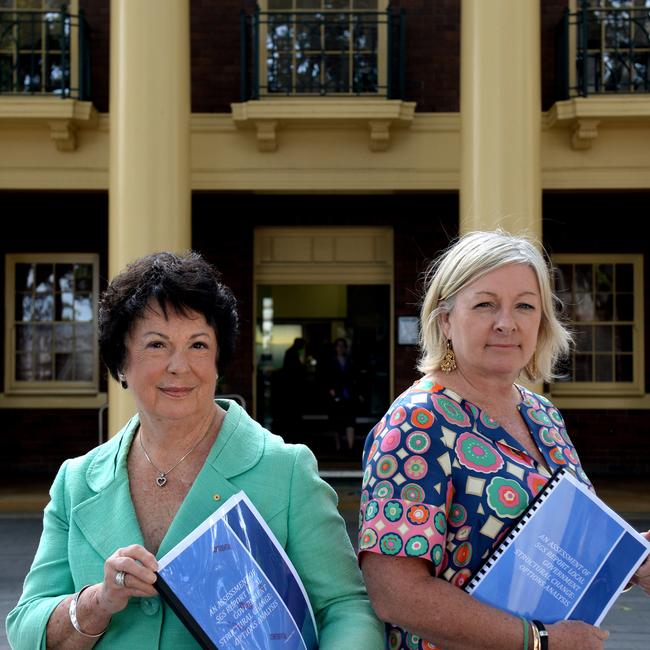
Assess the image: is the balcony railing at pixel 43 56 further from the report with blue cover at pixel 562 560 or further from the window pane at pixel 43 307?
the report with blue cover at pixel 562 560

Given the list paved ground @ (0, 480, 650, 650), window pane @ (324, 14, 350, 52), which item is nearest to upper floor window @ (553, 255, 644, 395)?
paved ground @ (0, 480, 650, 650)

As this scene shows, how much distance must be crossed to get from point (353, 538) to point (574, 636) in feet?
22.2

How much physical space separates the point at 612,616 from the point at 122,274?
5.50 m

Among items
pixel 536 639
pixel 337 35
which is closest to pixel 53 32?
pixel 337 35

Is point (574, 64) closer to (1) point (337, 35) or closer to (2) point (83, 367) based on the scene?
(1) point (337, 35)

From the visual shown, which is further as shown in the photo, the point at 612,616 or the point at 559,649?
the point at 612,616

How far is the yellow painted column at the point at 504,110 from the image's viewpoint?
902 centimetres

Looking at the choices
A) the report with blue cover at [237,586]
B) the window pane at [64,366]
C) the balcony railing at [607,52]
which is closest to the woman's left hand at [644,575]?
the report with blue cover at [237,586]

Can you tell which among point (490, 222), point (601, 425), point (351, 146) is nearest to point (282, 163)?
point (351, 146)

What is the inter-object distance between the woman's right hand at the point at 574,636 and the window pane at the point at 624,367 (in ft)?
37.0

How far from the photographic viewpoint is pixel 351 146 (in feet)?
34.2

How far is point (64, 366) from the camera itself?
13055mm

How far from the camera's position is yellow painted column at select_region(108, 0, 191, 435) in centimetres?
905

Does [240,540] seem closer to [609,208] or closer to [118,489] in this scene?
[118,489]
